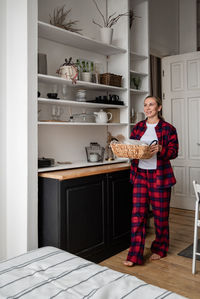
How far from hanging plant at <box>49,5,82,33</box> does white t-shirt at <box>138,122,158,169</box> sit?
4.32ft

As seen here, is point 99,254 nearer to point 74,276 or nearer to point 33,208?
point 33,208

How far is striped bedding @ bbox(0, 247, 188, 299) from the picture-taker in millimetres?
1312

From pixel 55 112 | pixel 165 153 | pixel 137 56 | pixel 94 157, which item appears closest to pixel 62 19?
pixel 55 112

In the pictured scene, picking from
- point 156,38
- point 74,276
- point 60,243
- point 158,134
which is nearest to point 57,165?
point 60,243

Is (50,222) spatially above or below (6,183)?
below

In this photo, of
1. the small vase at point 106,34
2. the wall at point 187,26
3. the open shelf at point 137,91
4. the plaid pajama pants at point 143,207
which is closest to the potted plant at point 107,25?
the small vase at point 106,34

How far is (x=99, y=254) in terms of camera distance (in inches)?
120

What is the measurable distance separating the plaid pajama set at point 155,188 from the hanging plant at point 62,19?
132cm

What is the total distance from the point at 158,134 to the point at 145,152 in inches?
14.8

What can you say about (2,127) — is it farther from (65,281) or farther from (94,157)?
(65,281)

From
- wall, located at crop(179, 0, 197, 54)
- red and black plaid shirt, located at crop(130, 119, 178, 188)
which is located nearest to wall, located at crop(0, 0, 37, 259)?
red and black plaid shirt, located at crop(130, 119, 178, 188)

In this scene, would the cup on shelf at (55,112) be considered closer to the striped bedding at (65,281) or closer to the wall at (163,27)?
the striped bedding at (65,281)

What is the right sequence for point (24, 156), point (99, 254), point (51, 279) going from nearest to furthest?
1. point (51, 279)
2. point (24, 156)
3. point (99, 254)

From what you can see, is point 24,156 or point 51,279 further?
point 24,156
